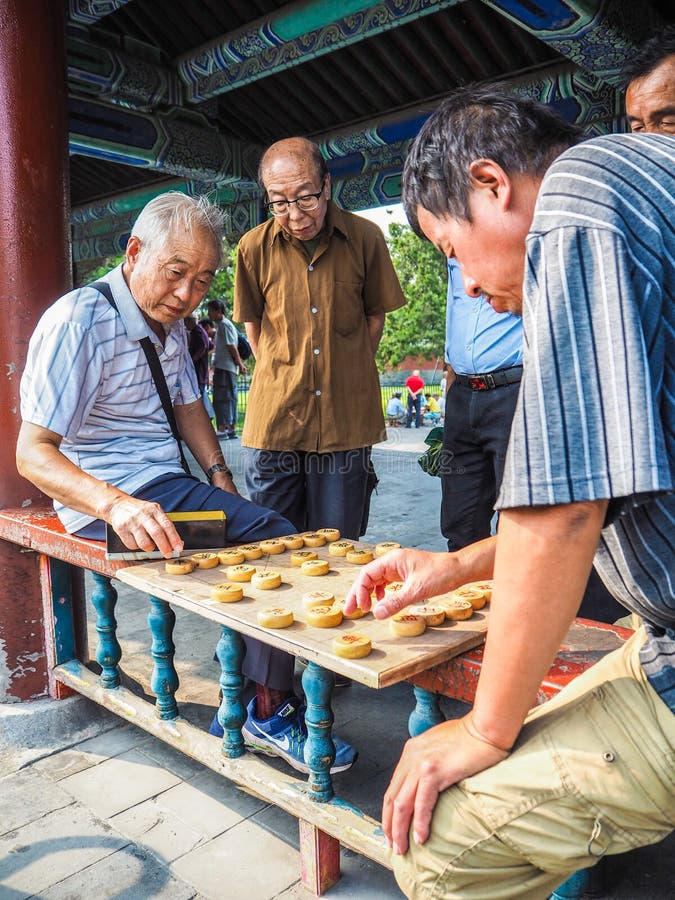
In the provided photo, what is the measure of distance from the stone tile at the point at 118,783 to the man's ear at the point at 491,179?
1.99 m

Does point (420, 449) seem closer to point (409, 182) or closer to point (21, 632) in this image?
point (21, 632)

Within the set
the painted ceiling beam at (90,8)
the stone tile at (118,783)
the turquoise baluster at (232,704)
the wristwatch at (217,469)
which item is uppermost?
the painted ceiling beam at (90,8)

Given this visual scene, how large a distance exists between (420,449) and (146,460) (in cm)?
879

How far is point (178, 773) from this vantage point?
2367 millimetres

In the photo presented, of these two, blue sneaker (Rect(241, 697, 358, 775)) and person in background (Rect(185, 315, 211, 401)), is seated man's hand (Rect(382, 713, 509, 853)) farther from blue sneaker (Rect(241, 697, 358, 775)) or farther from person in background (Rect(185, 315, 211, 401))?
person in background (Rect(185, 315, 211, 401))

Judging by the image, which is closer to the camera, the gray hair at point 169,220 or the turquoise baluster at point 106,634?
the gray hair at point 169,220

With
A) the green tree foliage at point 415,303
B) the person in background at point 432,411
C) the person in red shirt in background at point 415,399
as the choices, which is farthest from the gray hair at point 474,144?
the green tree foliage at point 415,303

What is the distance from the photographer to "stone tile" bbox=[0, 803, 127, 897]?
1876 millimetres

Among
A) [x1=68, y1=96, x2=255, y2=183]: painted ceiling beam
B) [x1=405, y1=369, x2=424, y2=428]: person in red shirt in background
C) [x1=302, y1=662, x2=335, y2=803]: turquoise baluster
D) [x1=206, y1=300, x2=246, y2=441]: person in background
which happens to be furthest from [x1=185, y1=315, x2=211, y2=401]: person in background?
[x1=302, y1=662, x2=335, y2=803]: turquoise baluster

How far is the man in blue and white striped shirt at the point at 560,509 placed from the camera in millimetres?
844

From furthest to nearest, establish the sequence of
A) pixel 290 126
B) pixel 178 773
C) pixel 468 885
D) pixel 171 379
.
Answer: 1. pixel 290 126
2. pixel 171 379
3. pixel 178 773
4. pixel 468 885

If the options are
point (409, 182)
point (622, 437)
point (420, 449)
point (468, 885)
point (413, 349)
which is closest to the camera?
point (622, 437)

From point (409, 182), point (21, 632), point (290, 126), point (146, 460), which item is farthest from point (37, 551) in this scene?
Answer: point (290, 126)

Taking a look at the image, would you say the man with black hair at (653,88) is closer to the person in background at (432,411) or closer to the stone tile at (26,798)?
the stone tile at (26,798)
